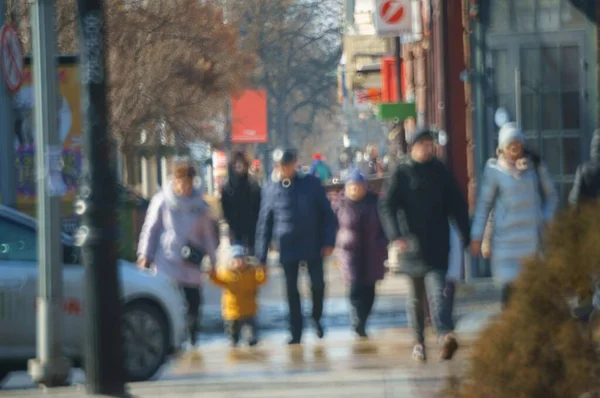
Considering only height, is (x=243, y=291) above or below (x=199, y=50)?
below

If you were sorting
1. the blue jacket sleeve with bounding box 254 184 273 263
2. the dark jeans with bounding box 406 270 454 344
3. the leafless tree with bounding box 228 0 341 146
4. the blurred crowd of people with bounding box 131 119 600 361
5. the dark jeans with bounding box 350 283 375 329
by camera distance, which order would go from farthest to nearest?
1. the leafless tree with bounding box 228 0 341 146
2. the dark jeans with bounding box 350 283 375 329
3. the blue jacket sleeve with bounding box 254 184 273 263
4. the dark jeans with bounding box 406 270 454 344
5. the blurred crowd of people with bounding box 131 119 600 361

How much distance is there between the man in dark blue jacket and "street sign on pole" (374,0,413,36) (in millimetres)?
8361

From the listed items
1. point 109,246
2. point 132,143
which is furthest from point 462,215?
point 132,143

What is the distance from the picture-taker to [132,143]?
4209 cm

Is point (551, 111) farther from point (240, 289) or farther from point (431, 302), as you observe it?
point (431, 302)

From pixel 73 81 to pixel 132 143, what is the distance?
23.2m

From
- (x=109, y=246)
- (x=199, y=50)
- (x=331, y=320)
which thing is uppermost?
(x=199, y=50)

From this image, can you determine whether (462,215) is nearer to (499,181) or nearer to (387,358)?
(499,181)

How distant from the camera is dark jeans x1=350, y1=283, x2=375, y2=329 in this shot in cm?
1380

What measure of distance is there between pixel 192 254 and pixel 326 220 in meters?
1.32

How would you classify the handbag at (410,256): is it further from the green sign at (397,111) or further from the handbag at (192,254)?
the green sign at (397,111)

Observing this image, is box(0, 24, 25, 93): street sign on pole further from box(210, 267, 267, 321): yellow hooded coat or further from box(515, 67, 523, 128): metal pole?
box(515, 67, 523, 128): metal pole

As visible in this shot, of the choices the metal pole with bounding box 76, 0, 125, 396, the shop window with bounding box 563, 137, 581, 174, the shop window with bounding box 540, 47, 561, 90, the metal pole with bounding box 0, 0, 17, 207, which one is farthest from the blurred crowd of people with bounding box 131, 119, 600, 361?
the shop window with bounding box 540, 47, 561, 90

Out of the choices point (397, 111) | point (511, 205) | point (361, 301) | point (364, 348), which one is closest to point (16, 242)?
point (364, 348)
